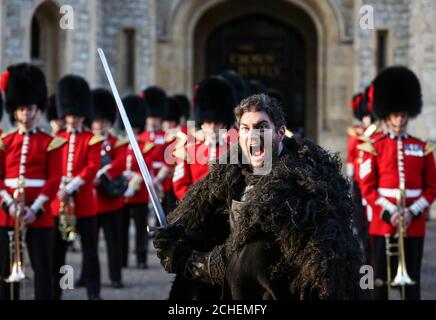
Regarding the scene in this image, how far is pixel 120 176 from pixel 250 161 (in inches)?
209

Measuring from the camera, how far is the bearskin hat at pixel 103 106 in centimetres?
989

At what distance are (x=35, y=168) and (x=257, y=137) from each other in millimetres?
3214

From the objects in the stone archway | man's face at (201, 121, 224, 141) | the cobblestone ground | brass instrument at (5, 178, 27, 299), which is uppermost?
the stone archway

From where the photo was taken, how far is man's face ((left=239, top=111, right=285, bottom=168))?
384 centimetres

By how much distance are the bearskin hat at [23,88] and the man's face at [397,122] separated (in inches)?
91.2

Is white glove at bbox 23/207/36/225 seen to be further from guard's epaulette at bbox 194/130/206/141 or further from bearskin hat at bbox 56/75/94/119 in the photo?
bearskin hat at bbox 56/75/94/119

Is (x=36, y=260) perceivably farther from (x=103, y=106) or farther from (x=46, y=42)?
(x=46, y=42)

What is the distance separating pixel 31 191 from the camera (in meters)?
6.79

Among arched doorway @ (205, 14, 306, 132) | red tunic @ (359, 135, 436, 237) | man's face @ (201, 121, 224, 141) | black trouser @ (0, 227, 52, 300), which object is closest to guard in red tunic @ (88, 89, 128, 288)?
man's face @ (201, 121, 224, 141)

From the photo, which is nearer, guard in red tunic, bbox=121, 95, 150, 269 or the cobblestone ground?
the cobblestone ground

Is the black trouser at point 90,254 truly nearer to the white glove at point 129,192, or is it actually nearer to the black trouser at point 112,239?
the black trouser at point 112,239

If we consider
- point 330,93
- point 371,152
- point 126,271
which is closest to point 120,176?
point 126,271

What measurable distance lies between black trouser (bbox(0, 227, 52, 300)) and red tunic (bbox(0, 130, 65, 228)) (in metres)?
0.06

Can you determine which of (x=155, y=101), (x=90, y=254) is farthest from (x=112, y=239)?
(x=155, y=101)
